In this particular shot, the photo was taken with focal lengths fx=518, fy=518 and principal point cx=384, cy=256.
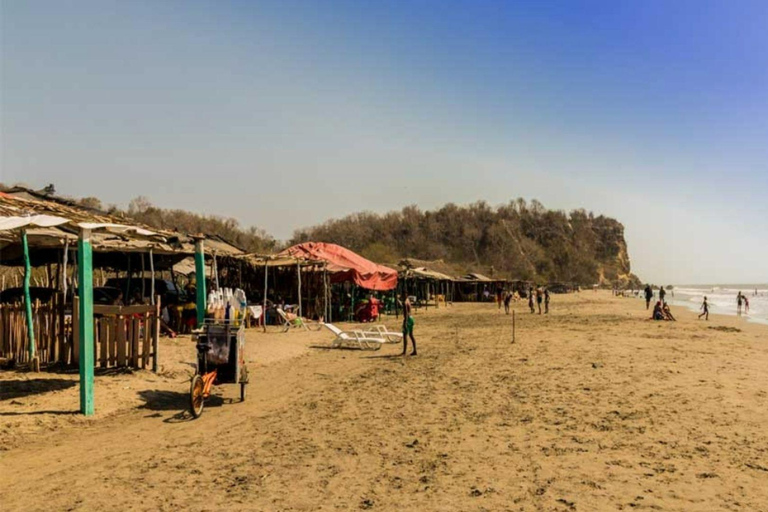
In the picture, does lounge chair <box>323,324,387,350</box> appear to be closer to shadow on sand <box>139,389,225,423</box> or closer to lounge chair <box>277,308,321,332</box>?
lounge chair <box>277,308,321,332</box>

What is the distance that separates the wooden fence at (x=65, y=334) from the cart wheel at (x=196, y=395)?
102 inches

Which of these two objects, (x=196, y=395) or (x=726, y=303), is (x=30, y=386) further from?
(x=726, y=303)

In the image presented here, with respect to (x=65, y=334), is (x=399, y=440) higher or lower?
lower

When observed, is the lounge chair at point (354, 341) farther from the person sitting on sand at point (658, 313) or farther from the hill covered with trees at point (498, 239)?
the hill covered with trees at point (498, 239)

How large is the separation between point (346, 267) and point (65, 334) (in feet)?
43.6

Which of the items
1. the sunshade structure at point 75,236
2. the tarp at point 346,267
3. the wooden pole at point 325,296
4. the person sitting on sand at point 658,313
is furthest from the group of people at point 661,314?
the sunshade structure at point 75,236

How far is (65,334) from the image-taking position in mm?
8883

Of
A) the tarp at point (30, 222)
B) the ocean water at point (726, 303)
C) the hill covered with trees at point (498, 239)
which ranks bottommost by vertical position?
the ocean water at point (726, 303)

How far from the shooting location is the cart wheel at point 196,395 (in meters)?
6.70

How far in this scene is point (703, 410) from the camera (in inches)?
292

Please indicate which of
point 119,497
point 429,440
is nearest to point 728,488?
point 429,440

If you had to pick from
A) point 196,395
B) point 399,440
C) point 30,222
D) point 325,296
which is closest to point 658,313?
point 325,296

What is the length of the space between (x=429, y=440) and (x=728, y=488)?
2913 millimetres

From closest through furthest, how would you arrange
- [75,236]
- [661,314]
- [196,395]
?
[196,395]
[75,236]
[661,314]
